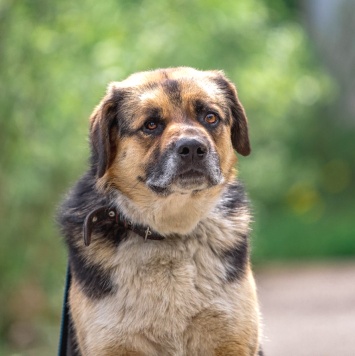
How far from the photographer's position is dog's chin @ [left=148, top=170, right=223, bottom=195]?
5.14 m

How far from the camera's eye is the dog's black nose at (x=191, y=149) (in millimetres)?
5066

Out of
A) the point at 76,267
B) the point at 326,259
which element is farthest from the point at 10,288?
the point at 326,259

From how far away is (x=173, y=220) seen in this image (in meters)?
5.34

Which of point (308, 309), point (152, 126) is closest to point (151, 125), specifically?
point (152, 126)

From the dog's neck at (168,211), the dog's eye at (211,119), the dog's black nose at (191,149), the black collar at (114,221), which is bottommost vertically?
the black collar at (114,221)

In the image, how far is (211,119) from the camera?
213 inches

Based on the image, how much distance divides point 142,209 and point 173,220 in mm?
164

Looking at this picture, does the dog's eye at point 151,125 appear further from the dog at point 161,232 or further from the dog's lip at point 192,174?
the dog's lip at point 192,174

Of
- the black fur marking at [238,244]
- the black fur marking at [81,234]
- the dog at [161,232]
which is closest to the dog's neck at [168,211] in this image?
the dog at [161,232]

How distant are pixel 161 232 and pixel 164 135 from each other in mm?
498

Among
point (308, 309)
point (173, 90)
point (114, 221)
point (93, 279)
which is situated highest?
point (173, 90)

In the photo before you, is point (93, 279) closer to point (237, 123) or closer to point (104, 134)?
point (104, 134)

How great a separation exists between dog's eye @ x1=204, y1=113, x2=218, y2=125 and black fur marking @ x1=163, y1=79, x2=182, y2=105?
0.16m

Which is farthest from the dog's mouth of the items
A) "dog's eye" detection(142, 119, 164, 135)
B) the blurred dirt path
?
the blurred dirt path
